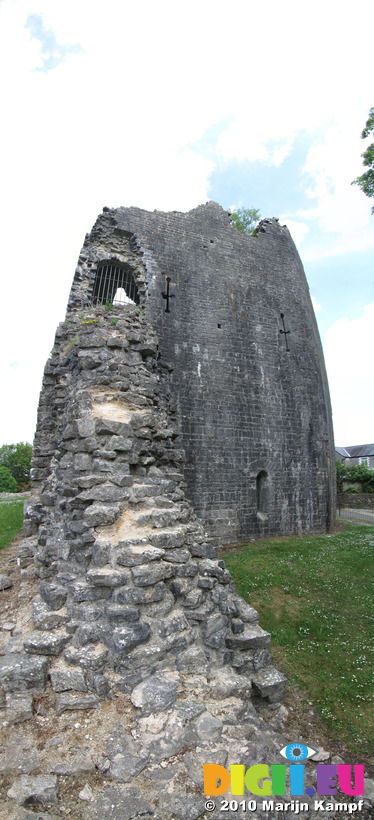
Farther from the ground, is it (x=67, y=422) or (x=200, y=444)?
(x=200, y=444)

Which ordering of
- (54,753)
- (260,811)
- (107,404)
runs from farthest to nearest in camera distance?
1. (107,404)
2. (54,753)
3. (260,811)

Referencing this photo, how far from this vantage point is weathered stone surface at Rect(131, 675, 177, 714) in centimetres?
347

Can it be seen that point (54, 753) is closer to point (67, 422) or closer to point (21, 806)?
point (21, 806)

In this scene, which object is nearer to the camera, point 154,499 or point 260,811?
point 260,811

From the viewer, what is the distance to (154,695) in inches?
139

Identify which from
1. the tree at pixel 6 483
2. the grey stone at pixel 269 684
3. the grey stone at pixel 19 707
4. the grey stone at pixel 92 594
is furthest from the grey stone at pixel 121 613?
the tree at pixel 6 483

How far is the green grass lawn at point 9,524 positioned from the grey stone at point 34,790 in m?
6.00

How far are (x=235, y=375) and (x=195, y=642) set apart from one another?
10.00 metres

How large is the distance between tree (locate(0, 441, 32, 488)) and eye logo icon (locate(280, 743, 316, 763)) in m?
47.3

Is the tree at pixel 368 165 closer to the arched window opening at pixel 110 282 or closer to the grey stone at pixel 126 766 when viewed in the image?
the arched window opening at pixel 110 282

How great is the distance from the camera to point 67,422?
19.3ft

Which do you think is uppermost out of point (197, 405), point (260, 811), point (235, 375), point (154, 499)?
point (235, 375)

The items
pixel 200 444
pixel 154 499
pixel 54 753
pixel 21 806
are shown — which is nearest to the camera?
pixel 21 806

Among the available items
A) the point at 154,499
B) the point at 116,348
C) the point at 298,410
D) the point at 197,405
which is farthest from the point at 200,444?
the point at 154,499
